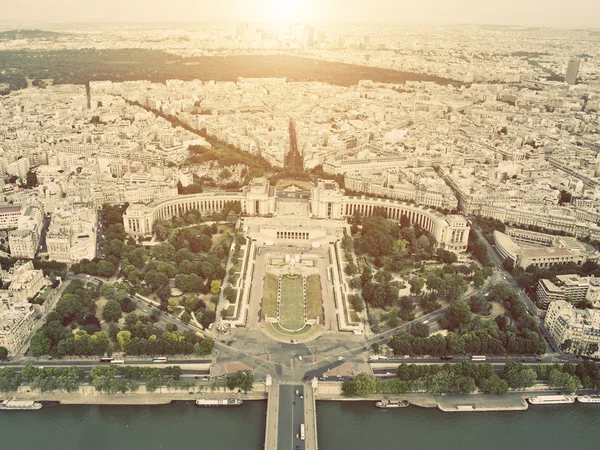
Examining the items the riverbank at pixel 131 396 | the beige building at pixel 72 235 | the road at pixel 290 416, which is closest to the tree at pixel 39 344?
the riverbank at pixel 131 396

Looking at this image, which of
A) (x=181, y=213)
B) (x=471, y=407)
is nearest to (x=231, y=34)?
(x=181, y=213)

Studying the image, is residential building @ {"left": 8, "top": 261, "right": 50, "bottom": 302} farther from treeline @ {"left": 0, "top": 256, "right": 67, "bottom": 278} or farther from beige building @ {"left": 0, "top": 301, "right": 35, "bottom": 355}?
beige building @ {"left": 0, "top": 301, "right": 35, "bottom": 355}

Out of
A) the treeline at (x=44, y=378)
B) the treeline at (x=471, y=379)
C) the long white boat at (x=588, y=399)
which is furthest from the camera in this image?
the long white boat at (x=588, y=399)

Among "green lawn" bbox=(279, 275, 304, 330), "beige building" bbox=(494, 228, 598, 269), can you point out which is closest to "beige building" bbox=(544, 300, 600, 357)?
"beige building" bbox=(494, 228, 598, 269)

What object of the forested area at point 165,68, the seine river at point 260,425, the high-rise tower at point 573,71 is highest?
the high-rise tower at point 573,71

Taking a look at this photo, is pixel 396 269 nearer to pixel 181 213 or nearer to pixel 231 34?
pixel 181 213

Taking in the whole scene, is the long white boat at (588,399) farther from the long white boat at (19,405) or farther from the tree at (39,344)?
the tree at (39,344)
